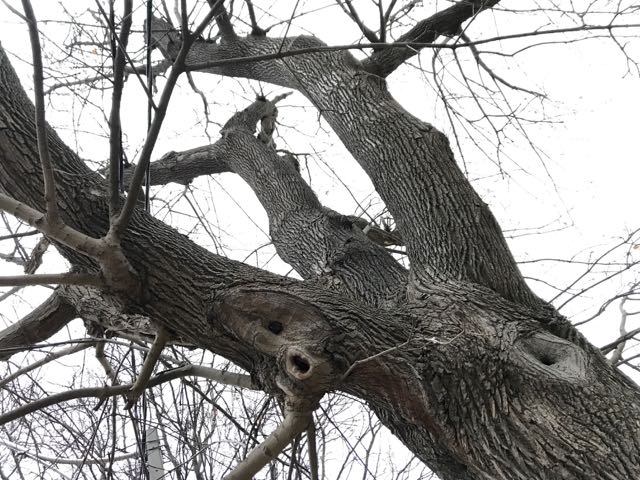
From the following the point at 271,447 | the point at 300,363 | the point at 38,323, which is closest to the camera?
the point at 271,447

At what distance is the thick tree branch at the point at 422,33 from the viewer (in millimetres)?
3398

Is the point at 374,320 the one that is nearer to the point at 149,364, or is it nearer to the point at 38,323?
the point at 149,364

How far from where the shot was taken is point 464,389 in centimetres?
204

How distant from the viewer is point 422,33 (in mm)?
3416

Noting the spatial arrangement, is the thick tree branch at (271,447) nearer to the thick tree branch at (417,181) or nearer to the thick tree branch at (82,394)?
the thick tree branch at (82,394)

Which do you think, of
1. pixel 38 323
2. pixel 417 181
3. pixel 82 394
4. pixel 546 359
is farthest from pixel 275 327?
pixel 38 323

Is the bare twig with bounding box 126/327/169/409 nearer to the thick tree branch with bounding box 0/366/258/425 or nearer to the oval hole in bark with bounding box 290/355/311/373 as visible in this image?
the thick tree branch with bounding box 0/366/258/425

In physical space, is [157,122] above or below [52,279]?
above

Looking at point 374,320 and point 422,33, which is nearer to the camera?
point 374,320

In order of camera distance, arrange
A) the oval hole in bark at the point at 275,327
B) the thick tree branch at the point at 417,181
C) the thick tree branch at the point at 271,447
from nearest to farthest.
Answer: the thick tree branch at the point at 271,447 → the oval hole in bark at the point at 275,327 → the thick tree branch at the point at 417,181

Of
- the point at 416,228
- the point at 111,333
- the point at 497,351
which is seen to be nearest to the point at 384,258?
the point at 416,228

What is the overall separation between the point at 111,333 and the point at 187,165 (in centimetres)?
154

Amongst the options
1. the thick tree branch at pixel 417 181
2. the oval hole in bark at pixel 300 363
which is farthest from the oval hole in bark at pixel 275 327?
the thick tree branch at pixel 417 181

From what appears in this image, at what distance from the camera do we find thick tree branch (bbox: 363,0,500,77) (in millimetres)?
3398
